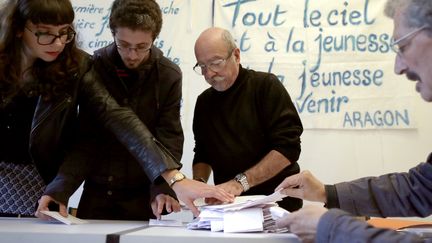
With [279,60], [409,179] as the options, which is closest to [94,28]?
[279,60]

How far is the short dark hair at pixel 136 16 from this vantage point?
4.62 ft

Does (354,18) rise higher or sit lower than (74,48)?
higher

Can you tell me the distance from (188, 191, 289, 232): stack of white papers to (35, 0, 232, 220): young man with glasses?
12.5 inches

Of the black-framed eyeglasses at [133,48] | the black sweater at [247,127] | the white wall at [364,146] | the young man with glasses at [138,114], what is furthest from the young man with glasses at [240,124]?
the white wall at [364,146]


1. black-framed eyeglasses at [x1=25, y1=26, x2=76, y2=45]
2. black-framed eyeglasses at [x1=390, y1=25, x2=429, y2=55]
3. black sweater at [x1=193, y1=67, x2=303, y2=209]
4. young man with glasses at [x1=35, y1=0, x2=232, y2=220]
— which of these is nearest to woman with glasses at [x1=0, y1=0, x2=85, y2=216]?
black-framed eyeglasses at [x1=25, y1=26, x2=76, y2=45]

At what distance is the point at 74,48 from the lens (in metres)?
1.42

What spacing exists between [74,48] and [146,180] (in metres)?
0.51

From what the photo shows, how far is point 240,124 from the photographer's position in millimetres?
1626

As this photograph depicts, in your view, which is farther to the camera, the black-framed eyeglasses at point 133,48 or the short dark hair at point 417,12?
the black-framed eyeglasses at point 133,48

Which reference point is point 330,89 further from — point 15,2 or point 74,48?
point 15,2

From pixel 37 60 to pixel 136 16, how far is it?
1.15ft

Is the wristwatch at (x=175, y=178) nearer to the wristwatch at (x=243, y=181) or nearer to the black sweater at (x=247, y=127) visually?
the wristwatch at (x=243, y=181)

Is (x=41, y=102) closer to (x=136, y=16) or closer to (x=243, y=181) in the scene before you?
(x=136, y=16)

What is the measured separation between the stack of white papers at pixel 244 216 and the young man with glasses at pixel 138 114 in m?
0.32
